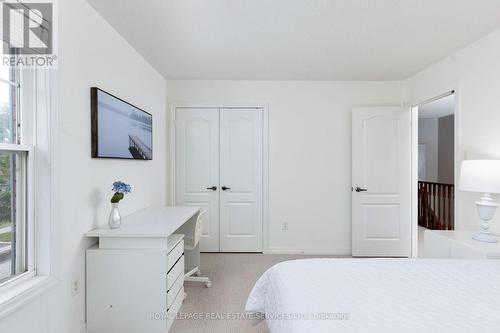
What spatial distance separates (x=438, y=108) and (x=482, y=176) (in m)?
4.55

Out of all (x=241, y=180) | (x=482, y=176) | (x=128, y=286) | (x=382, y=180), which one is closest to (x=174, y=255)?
(x=128, y=286)

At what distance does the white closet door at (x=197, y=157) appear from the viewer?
3.86 meters

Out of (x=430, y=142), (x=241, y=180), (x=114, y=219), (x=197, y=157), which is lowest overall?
(x=114, y=219)

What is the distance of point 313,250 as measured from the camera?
3.88 m

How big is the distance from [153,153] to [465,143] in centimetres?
336

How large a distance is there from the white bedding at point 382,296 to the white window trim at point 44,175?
126cm

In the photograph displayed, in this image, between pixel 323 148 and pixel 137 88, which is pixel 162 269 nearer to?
pixel 137 88

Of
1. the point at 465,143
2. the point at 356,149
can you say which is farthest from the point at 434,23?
the point at 356,149

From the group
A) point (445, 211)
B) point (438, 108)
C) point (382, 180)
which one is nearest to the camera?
point (382, 180)

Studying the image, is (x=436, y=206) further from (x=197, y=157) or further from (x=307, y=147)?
(x=197, y=157)

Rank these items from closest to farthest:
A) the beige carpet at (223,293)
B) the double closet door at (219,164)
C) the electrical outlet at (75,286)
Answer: the electrical outlet at (75,286) < the beige carpet at (223,293) < the double closet door at (219,164)

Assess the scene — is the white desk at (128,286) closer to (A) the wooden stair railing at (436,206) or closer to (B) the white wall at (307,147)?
(B) the white wall at (307,147)

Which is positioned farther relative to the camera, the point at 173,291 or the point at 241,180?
the point at 241,180

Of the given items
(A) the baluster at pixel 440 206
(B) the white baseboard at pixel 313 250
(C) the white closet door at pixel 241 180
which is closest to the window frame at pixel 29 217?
(C) the white closet door at pixel 241 180
